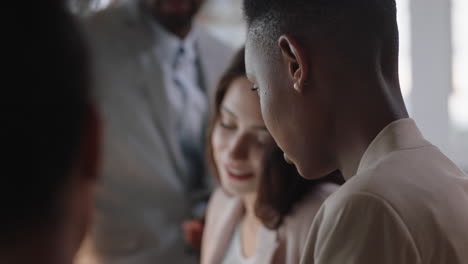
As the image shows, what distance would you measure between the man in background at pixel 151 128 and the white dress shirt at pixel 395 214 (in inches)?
50.1

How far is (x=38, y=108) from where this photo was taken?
1.54 feet

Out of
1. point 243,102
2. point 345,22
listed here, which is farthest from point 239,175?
point 345,22

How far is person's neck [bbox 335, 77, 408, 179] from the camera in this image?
76 cm

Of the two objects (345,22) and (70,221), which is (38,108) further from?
(345,22)

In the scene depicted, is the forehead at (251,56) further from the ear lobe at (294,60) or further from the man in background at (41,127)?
the man in background at (41,127)

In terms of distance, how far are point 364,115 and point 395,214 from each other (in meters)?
0.14

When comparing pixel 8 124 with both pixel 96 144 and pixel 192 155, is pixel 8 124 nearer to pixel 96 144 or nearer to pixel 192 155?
pixel 96 144

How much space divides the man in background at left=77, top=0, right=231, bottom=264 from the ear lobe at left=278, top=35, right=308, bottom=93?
4.04 ft

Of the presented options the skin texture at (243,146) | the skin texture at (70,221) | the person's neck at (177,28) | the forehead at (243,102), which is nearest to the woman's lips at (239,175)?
the skin texture at (243,146)

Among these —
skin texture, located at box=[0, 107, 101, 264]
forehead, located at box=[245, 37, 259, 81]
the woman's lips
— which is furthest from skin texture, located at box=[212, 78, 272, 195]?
skin texture, located at box=[0, 107, 101, 264]

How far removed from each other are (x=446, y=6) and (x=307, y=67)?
8.47ft

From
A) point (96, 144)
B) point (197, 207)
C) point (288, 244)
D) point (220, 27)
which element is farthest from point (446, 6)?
point (96, 144)

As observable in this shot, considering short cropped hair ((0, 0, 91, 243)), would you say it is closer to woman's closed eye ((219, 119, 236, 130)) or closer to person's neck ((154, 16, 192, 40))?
woman's closed eye ((219, 119, 236, 130))

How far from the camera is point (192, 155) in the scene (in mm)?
2135
